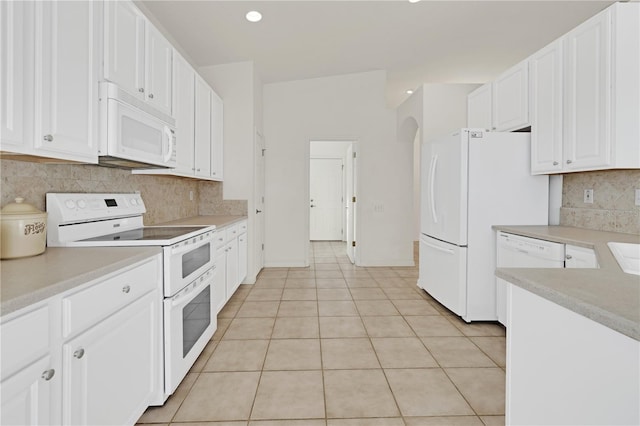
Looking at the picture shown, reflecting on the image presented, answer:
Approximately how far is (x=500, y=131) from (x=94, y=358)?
353 centimetres

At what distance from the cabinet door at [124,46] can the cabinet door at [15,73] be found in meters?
0.47

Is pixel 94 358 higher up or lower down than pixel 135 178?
lower down

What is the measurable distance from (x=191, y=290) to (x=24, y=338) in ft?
3.83

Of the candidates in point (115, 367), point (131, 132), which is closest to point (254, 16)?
point (131, 132)

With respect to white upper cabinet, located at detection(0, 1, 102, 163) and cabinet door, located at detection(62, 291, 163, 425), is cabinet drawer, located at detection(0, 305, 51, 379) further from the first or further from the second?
white upper cabinet, located at detection(0, 1, 102, 163)

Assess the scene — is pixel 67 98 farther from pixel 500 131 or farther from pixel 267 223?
pixel 267 223

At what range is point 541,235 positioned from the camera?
241cm

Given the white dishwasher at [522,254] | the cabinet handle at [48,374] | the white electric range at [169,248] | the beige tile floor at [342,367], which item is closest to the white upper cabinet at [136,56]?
the white electric range at [169,248]

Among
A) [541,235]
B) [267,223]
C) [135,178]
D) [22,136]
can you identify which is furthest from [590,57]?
[267,223]

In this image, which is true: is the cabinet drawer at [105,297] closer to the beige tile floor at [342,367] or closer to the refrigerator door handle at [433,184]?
the beige tile floor at [342,367]

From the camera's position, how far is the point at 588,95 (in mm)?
2307

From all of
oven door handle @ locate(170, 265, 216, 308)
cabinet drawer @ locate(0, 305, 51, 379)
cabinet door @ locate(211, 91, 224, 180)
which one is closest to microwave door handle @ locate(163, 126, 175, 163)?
oven door handle @ locate(170, 265, 216, 308)

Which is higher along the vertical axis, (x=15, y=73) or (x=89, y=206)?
(x=15, y=73)

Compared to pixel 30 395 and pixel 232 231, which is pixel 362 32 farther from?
pixel 30 395
